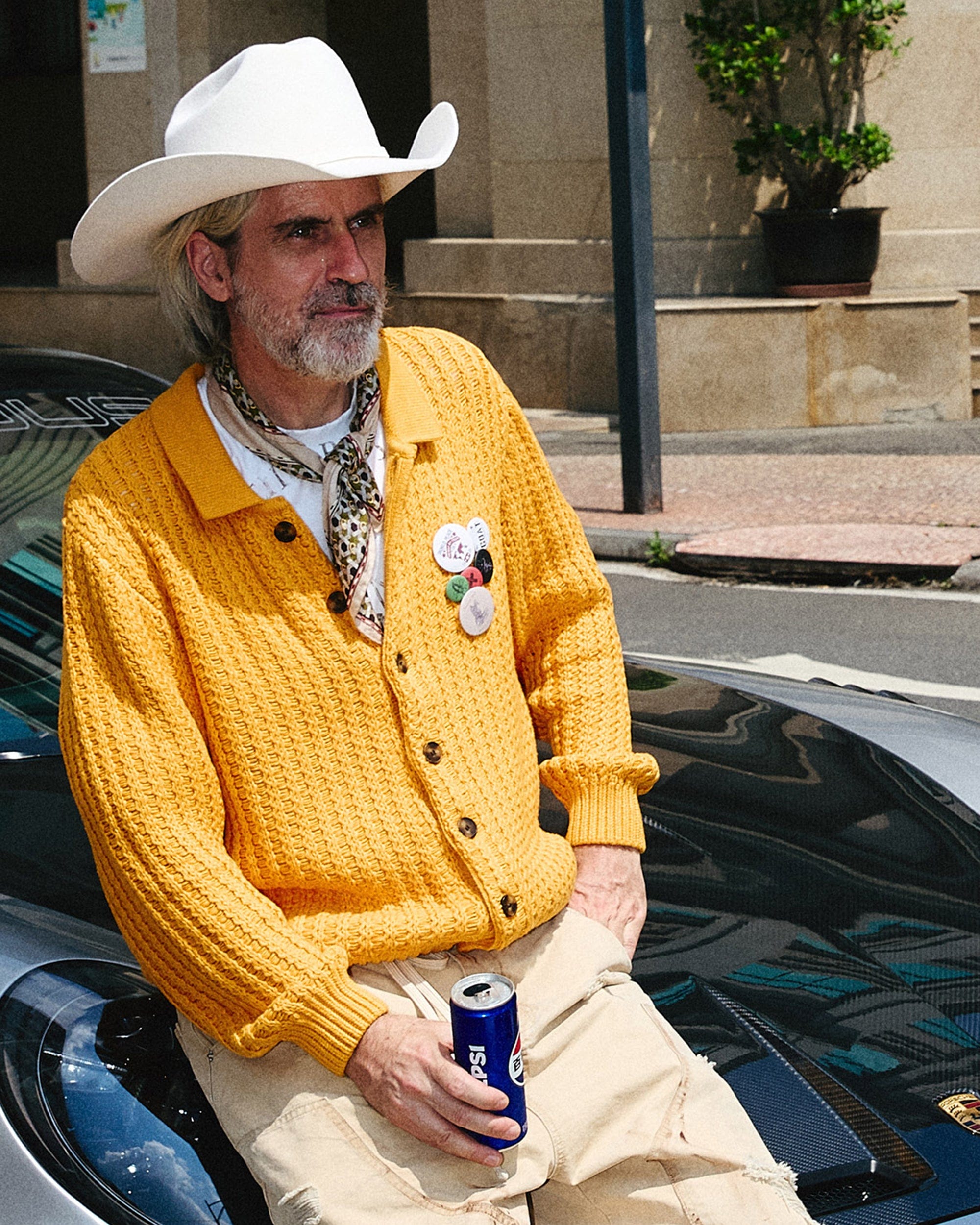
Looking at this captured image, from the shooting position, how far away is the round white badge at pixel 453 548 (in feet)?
7.75

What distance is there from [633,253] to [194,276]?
6.36 meters

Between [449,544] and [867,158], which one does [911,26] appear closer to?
[867,158]

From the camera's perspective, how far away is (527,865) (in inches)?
89.3

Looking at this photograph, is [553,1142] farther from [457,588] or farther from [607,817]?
[457,588]

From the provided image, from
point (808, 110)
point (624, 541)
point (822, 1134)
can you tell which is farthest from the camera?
point (808, 110)

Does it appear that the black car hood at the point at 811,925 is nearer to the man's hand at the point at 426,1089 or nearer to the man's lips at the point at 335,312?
the man's hand at the point at 426,1089

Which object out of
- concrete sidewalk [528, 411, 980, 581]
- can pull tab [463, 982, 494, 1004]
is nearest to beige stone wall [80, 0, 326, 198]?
concrete sidewalk [528, 411, 980, 581]

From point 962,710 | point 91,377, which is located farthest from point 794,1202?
point 962,710

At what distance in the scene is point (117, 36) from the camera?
1478 cm

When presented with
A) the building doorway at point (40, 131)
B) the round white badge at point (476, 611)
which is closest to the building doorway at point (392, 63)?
the building doorway at point (40, 131)

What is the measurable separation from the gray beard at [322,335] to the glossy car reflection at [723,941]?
2.53 feet

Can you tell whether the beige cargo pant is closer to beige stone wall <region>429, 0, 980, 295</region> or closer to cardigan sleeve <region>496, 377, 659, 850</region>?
cardigan sleeve <region>496, 377, 659, 850</region>

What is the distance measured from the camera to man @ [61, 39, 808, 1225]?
196 cm

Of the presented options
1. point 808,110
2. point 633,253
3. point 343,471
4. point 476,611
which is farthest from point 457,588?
point 808,110
